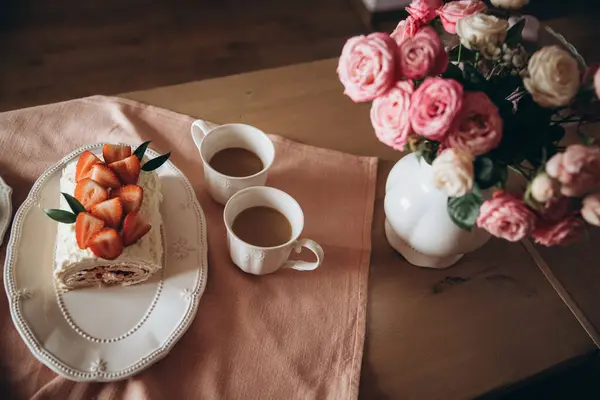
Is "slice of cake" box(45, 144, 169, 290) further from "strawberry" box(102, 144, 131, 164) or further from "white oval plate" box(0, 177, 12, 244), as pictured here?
"white oval plate" box(0, 177, 12, 244)

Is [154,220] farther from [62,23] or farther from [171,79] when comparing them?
[62,23]

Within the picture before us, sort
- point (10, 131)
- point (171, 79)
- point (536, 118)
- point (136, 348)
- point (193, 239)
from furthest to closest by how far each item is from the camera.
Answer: point (171, 79), point (10, 131), point (193, 239), point (136, 348), point (536, 118)

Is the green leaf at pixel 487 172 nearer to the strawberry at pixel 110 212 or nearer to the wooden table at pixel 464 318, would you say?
the wooden table at pixel 464 318

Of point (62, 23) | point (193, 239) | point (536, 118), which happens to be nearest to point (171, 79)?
point (62, 23)

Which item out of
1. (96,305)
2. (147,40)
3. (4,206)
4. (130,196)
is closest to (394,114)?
(130,196)

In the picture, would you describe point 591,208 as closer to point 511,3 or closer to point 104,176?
point 511,3

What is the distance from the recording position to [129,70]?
1802 mm

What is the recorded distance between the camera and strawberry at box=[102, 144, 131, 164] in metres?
0.79

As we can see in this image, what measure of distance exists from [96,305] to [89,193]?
168mm

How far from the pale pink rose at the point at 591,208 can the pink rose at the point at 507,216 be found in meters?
0.05

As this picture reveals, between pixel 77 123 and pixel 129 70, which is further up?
pixel 77 123

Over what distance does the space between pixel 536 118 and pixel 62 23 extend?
182cm

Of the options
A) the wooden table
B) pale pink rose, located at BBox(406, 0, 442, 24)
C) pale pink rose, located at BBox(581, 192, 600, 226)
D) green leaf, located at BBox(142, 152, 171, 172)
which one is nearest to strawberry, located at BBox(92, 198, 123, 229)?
green leaf, located at BBox(142, 152, 171, 172)

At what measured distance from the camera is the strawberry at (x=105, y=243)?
27.6 inches
